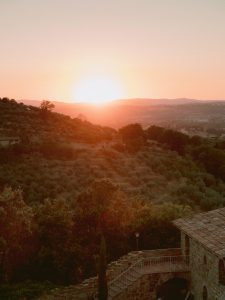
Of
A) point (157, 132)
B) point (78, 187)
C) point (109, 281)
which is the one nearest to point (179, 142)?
point (157, 132)

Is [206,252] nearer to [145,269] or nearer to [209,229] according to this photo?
[209,229]

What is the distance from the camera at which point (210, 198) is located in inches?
1849

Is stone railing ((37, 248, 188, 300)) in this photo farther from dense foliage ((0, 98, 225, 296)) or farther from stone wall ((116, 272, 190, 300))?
dense foliage ((0, 98, 225, 296))

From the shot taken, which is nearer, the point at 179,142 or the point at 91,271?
the point at 91,271

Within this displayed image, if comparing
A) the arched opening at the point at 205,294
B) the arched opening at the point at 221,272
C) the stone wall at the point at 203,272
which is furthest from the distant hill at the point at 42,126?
the arched opening at the point at 221,272

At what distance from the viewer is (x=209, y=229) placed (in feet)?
78.0

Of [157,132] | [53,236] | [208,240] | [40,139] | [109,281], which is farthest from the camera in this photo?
[157,132]

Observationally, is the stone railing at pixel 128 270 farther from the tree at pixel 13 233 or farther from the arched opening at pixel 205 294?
the tree at pixel 13 233

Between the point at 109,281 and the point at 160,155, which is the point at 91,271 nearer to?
the point at 109,281

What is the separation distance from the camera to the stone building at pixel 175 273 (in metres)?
22.6

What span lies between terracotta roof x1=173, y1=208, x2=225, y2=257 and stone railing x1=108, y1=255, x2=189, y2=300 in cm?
196

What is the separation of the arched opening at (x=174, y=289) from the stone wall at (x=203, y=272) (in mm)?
652

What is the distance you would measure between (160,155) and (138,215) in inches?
1241

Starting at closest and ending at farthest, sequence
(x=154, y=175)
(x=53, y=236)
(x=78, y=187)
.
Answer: (x=53, y=236), (x=78, y=187), (x=154, y=175)
